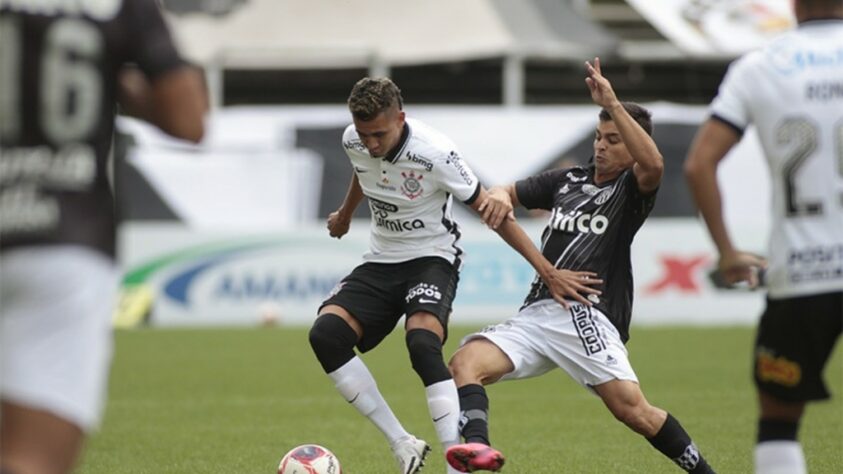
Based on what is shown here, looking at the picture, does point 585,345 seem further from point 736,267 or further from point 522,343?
point 736,267

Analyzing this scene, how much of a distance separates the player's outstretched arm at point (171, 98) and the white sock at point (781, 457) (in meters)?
2.30

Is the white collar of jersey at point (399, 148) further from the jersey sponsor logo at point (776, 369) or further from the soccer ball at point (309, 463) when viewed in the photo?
the jersey sponsor logo at point (776, 369)

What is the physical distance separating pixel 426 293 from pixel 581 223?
34.4 inches

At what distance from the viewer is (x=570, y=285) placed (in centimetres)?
756

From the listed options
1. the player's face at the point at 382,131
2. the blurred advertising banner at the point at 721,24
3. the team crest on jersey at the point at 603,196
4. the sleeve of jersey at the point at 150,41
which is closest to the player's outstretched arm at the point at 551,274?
the team crest on jersey at the point at 603,196

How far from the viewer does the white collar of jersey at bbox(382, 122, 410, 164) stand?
26.0 feet

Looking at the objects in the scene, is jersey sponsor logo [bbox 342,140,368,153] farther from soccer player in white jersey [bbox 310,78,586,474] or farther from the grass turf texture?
the grass turf texture


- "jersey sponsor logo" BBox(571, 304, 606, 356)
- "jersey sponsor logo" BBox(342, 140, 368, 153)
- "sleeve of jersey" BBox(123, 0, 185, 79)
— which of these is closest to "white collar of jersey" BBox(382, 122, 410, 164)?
"jersey sponsor logo" BBox(342, 140, 368, 153)

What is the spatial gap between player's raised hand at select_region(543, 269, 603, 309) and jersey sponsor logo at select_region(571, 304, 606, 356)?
0.15 ft

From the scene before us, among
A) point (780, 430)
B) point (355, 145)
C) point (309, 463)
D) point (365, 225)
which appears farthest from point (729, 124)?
point (365, 225)

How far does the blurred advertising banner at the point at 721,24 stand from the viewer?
30.7 metres

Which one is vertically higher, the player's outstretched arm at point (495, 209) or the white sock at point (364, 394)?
the player's outstretched arm at point (495, 209)

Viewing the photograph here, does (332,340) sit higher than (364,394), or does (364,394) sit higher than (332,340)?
(332,340)

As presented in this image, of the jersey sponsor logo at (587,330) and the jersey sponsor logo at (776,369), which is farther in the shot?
the jersey sponsor logo at (587,330)
